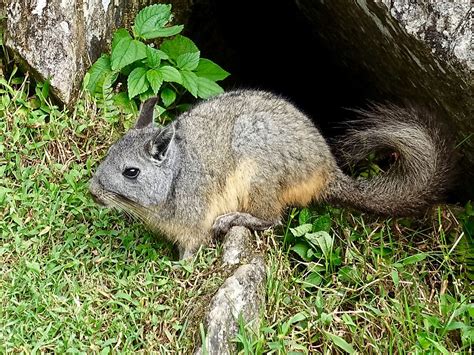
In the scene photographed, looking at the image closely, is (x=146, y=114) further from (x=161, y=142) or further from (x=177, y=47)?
(x=177, y=47)

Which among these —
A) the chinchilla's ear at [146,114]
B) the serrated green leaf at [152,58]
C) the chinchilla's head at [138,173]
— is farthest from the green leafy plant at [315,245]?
the serrated green leaf at [152,58]

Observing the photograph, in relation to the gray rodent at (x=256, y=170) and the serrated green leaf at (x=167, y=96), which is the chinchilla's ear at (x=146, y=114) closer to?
the gray rodent at (x=256, y=170)

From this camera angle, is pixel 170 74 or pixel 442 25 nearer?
pixel 442 25

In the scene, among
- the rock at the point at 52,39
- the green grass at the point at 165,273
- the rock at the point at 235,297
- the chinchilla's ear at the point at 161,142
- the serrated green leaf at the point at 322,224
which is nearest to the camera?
the rock at the point at 235,297

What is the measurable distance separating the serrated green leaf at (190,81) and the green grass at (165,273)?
0.60 m

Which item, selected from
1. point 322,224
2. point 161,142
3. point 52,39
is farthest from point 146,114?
point 322,224

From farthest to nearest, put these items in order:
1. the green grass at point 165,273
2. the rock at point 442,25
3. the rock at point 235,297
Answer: the rock at point 442,25, the green grass at point 165,273, the rock at point 235,297

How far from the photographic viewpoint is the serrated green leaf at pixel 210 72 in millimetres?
6258


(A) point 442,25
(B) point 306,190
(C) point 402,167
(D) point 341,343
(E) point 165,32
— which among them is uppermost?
(A) point 442,25

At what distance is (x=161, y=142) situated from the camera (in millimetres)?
Result: 5148

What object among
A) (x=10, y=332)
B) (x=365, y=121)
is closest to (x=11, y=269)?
(x=10, y=332)

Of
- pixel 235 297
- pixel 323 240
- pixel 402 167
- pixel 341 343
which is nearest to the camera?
pixel 341 343

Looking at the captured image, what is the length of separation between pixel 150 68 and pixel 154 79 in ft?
0.58

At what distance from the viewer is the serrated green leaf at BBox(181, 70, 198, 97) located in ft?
19.7
